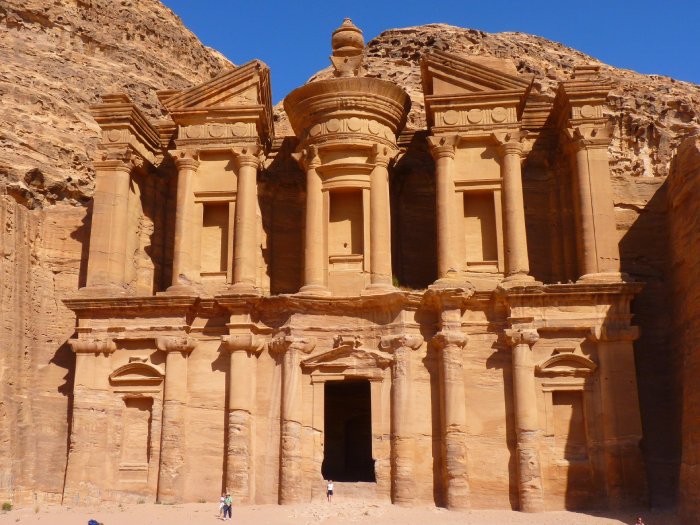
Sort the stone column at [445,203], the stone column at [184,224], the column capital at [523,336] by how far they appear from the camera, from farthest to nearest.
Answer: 1. the stone column at [184,224]
2. the stone column at [445,203]
3. the column capital at [523,336]

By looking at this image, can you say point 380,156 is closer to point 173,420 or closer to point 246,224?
point 246,224

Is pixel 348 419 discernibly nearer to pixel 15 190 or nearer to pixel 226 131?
pixel 226 131

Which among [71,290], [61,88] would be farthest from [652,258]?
[61,88]

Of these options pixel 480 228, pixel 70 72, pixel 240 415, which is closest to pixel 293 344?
pixel 240 415

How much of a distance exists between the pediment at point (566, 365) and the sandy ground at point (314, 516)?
11.2 ft

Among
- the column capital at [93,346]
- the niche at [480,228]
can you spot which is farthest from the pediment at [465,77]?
the column capital at [93,346]

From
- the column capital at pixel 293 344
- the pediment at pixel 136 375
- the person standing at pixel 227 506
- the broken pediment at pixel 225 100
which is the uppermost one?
the broken pediment at pixel 225 100

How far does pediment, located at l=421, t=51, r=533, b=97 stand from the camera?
76.1 ft

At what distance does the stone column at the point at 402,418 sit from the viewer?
20094 millimetres

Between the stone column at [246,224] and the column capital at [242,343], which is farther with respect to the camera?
the stone column at [246,224]

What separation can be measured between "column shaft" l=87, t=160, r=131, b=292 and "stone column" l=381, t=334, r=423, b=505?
781 centimetres

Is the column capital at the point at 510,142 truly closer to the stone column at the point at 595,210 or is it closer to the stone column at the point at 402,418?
the stone column at the point at 595,210

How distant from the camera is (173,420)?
21.1 metres

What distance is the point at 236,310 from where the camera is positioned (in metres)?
21.7
